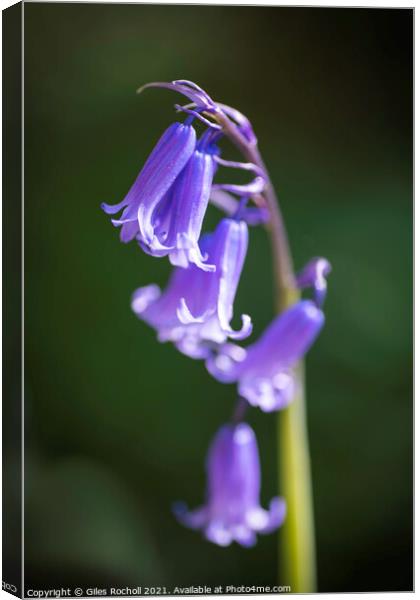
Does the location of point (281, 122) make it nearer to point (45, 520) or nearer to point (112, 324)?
point (112, 324)

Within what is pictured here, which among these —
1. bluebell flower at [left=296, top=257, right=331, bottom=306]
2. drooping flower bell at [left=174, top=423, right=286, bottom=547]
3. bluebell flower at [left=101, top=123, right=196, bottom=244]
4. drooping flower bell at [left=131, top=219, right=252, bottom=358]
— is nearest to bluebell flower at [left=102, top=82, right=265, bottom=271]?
bluebell flower at [left=101, top=123, right=196, bottom=244]

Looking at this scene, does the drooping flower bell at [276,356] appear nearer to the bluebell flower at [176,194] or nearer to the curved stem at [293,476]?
the curved stem at [293,476]

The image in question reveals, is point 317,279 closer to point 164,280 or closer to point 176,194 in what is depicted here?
point 176,194

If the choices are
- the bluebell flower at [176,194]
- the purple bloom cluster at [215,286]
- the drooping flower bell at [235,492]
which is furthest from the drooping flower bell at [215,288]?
the drooping flower bell at [235,492]

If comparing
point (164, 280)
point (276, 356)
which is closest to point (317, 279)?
point (276, 356)

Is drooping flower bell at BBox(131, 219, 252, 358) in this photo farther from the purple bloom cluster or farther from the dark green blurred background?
the dark green blurred background

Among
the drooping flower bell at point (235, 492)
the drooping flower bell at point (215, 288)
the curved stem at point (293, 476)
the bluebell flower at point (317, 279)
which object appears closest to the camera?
the drooping flower bell at point (215, 288)

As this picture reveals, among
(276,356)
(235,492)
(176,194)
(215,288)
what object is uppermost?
(176,194)

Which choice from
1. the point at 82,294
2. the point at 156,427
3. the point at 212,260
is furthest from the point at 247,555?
the point at 212,260
